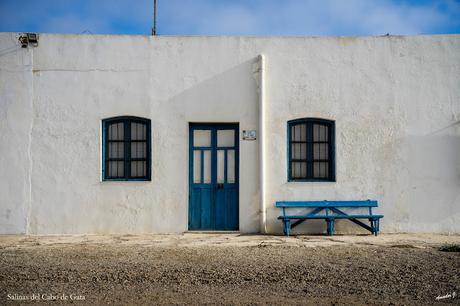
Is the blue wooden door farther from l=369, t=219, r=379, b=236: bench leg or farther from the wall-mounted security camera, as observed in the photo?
the wall-mounted security camera

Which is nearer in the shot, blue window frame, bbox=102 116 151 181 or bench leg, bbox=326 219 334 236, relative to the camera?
bench leg, bbox=326 219 334 236

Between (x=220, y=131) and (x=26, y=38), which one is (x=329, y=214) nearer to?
(x=220, y=131)

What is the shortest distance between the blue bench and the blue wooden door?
3.85 feet

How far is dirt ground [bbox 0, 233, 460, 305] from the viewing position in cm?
544

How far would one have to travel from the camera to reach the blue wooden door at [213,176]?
35.9 ft

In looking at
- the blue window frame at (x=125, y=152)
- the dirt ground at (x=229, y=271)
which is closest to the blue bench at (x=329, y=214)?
the dirt ground at (x=229, y=271)

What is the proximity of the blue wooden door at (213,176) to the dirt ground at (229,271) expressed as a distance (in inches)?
38.6

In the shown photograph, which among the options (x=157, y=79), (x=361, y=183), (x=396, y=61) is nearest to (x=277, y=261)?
(x=361, y=183)

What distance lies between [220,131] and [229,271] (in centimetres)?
485

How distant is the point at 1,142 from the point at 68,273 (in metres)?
5.45

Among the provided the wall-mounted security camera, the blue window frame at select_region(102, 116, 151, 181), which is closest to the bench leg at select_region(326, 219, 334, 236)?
the blue window frame at select_region(102, 116, 151, 181)

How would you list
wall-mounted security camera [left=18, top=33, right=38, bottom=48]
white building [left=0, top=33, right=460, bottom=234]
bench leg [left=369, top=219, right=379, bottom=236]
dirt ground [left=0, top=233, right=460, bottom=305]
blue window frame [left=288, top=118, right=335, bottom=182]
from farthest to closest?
blue window frame [left=288, top=118, right=335, bottom=182], wall-mounted security camera [left=18, top=33, right=38, bottom=48], white building [left=0, top=33, right=460, bottom=234], bench leg [left=369, top=219, right=379, bottom=236], dirt ground [left=0, top=233, right=460, bottom=305]

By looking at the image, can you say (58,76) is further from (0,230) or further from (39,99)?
(0,230)

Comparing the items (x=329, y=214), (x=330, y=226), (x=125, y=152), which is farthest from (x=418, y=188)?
(x=125, y=152)
